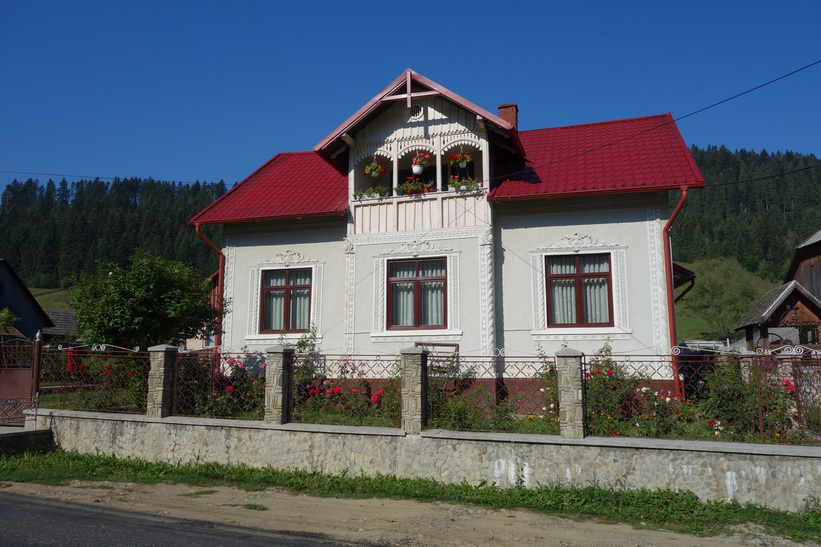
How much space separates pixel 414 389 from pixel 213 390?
154 inches

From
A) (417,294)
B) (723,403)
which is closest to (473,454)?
(723,403)

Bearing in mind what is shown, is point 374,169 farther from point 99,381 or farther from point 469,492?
point 469,492

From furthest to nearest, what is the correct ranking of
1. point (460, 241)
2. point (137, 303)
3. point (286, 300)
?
1. point (286, 300)
2. point (460, 241)
3. point (137, 303)

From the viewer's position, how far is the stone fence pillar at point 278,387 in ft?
31.2

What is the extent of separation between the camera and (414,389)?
891 cm

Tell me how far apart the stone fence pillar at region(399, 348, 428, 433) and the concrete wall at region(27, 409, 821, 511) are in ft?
0.62

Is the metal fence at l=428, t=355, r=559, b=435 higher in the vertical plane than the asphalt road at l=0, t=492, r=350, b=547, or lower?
higher

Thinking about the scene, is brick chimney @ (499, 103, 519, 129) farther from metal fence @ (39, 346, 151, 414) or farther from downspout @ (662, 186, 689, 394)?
metal fence @ (39, 346, 151, 414)

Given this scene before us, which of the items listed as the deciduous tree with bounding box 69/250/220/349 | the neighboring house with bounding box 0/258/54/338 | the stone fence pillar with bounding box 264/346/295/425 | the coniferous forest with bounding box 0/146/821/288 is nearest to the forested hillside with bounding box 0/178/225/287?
the coniferous forest with bounding box 0/146/821/288

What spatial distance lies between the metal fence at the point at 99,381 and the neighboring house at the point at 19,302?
26.6 m

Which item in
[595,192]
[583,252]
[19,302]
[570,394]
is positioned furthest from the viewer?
[19,302]

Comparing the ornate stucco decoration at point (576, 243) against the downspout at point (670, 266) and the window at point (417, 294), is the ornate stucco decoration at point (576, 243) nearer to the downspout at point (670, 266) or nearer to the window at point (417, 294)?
the downspout at point (670, 266)

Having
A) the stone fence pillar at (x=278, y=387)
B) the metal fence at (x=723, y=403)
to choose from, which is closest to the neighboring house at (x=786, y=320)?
the metal fence at (x=723, y=403)

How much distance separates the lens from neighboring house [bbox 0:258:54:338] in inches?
1341
